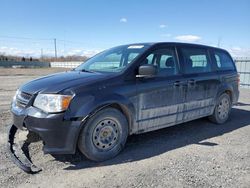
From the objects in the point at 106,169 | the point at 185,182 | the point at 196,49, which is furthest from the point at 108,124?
the point at 196,49

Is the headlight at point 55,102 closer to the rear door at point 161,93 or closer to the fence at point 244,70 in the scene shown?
the rear door at point 161,93

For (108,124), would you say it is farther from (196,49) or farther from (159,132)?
(196,49)

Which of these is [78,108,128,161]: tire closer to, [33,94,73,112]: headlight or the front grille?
[33,94,73,112]: headlight

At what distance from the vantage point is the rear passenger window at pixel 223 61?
6070 millimetres

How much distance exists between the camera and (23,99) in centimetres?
371

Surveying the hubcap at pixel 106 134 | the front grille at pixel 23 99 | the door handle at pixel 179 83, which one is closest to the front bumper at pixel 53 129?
the front grille at pixel 23 99

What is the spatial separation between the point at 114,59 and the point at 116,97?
1.20 metres

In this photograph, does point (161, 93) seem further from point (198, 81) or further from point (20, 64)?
point (20, 64)

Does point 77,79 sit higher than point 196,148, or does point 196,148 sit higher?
point 77,79

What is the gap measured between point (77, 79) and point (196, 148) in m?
2.43

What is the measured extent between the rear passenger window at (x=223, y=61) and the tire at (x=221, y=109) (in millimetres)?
700

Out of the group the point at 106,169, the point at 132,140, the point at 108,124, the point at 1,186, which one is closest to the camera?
the point at 1,186

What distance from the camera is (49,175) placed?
10.9 ft

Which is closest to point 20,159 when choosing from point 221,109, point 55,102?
point 55,102
